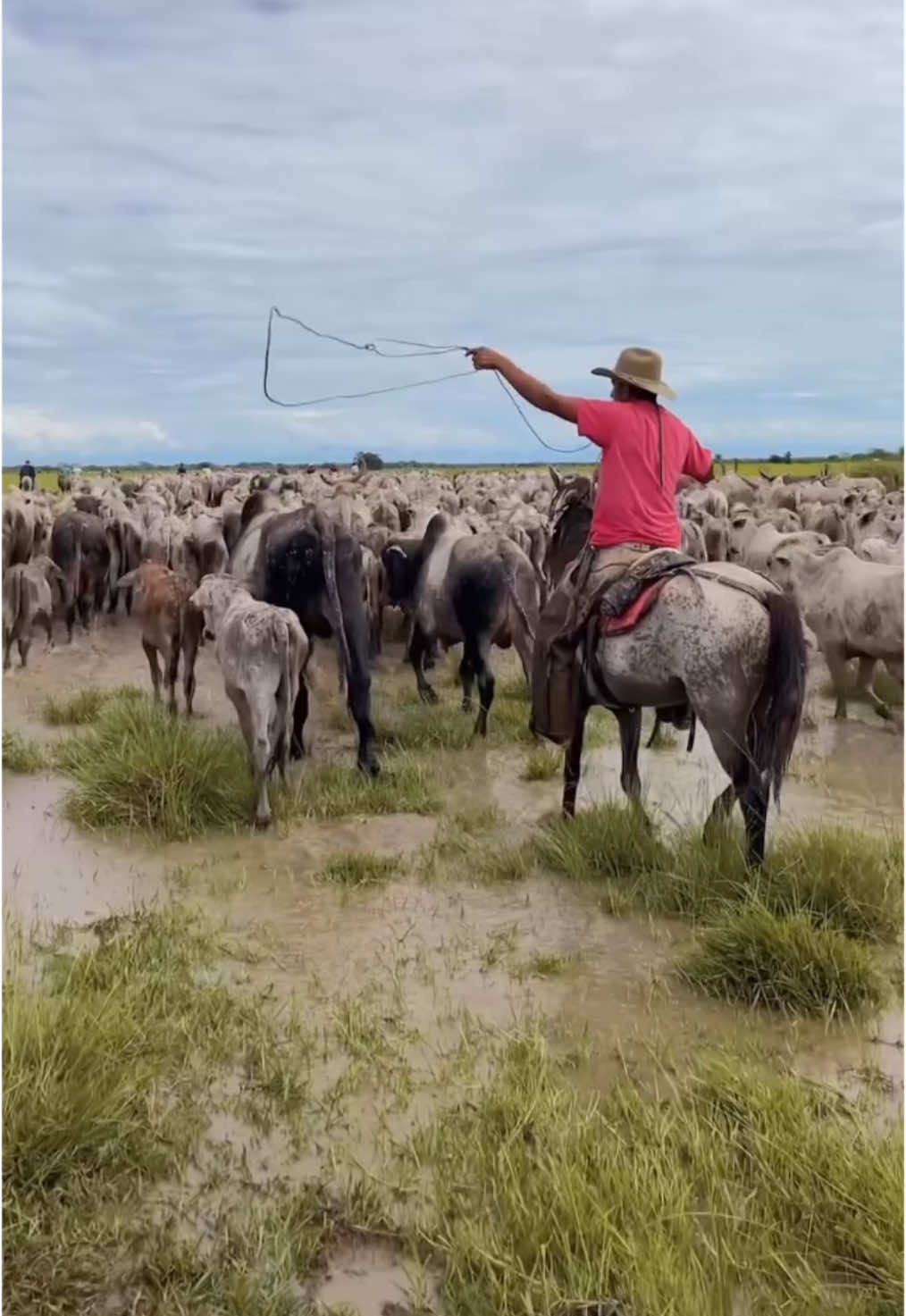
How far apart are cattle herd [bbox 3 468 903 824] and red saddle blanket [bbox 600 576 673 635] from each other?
1.91 m

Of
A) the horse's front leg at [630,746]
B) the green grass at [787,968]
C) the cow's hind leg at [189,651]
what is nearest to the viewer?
the green grass at [787,968]

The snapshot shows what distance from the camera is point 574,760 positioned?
689 centimetres

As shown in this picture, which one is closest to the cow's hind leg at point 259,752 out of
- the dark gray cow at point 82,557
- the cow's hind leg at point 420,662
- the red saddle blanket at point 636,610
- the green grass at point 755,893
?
the green grass at point 755,893

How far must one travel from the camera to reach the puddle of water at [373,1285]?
9.61 ft

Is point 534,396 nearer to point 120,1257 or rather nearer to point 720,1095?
point 720,1095

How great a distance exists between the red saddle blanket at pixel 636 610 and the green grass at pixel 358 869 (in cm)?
187

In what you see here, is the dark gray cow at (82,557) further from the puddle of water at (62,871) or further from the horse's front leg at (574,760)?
the horse's front leg at (574,760)

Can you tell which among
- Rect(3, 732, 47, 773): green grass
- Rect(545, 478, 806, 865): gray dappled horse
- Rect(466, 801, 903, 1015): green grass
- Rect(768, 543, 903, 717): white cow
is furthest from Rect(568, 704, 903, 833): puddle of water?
Rect(3, 732, 47, 773): green grass

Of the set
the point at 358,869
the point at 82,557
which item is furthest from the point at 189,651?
the point at 82,557

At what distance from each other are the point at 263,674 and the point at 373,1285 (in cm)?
432

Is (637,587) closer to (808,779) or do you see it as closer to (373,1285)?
(808,779)

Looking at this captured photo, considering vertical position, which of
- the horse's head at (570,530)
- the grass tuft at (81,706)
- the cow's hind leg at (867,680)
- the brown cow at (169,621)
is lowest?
the grass tuft at (81,706)

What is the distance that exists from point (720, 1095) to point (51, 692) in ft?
29.4

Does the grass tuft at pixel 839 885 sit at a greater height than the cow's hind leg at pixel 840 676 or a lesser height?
lesser
